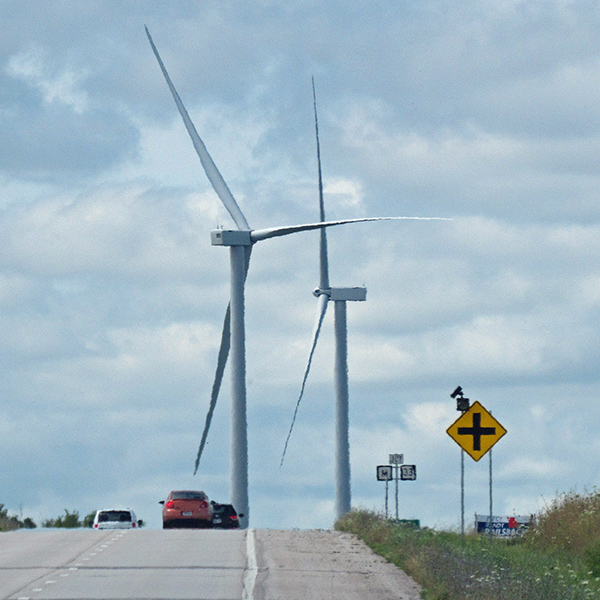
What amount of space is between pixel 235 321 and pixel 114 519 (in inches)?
465

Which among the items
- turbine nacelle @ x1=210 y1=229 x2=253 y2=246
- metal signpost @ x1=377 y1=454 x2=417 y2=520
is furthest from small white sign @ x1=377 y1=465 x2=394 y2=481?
turbine nacelle @ x1=210 y1=229 x2=253 y2=246

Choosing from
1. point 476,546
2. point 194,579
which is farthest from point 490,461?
point 194,579

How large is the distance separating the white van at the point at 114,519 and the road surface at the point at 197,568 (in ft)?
43.9

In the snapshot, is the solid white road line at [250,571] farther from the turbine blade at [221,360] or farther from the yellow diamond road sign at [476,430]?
the turbine blade at [221,360]

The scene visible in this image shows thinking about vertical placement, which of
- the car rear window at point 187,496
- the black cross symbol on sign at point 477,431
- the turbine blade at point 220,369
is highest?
the turbine blade at point 220,369

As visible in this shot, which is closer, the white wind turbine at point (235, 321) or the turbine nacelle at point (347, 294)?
the white wind turbine at point (235, 321)

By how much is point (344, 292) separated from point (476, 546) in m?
41.0

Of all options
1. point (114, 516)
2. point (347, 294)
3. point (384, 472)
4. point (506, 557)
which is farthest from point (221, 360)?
point (506, 557)

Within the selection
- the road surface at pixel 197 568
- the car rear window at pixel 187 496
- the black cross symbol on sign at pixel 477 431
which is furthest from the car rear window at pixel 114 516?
the black cross symbol on sign at pixel 477 431

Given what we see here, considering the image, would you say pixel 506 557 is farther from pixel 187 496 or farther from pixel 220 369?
pixel 220 369

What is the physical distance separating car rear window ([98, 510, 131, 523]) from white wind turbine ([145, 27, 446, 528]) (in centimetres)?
795

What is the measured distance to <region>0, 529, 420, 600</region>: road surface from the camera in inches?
849

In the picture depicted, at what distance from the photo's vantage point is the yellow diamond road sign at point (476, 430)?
108 feet

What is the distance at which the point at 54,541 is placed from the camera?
117ft
